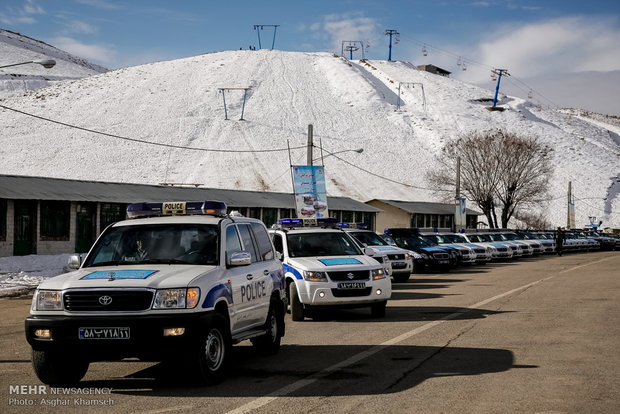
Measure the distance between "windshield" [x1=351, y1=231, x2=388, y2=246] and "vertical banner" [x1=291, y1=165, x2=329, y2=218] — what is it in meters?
14.2

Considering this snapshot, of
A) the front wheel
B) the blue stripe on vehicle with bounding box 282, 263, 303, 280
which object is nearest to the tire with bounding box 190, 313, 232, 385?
the front wheel

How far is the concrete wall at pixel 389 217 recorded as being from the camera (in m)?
80.7

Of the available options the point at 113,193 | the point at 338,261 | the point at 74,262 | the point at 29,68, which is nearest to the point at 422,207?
the point at 113,193

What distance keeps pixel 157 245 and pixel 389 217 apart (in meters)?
72.7

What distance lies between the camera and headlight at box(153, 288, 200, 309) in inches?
314

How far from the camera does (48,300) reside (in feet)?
26.6

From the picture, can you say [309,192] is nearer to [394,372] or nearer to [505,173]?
[394,372]

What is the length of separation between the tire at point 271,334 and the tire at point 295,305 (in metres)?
3.98

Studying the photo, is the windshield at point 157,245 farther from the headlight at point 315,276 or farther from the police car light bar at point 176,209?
the headlight at point 315,276

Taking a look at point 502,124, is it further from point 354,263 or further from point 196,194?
point 354,263

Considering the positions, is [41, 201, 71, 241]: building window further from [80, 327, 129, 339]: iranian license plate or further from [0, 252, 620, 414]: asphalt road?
[80, 327, 129, 339]: iranian license plate

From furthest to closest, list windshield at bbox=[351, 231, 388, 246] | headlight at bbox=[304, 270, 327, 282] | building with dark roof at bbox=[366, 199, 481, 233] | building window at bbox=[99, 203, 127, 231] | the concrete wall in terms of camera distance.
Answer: the concrete wall, building with dark roof at bbox=[366, 199, 481, 233], building window at bbox=[99, 203, 127, 231], windshield at bbox=[351, 231, 388, 246], headlight at bbox=[304, 270, 327, 282]

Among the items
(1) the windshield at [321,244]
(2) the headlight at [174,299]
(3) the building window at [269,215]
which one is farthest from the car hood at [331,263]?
(3) the building window at [269,215]

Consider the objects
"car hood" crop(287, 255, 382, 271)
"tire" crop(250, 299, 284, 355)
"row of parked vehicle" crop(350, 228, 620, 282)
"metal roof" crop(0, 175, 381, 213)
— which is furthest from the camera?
"metal roof" crop(0, 175, 381, 213)
